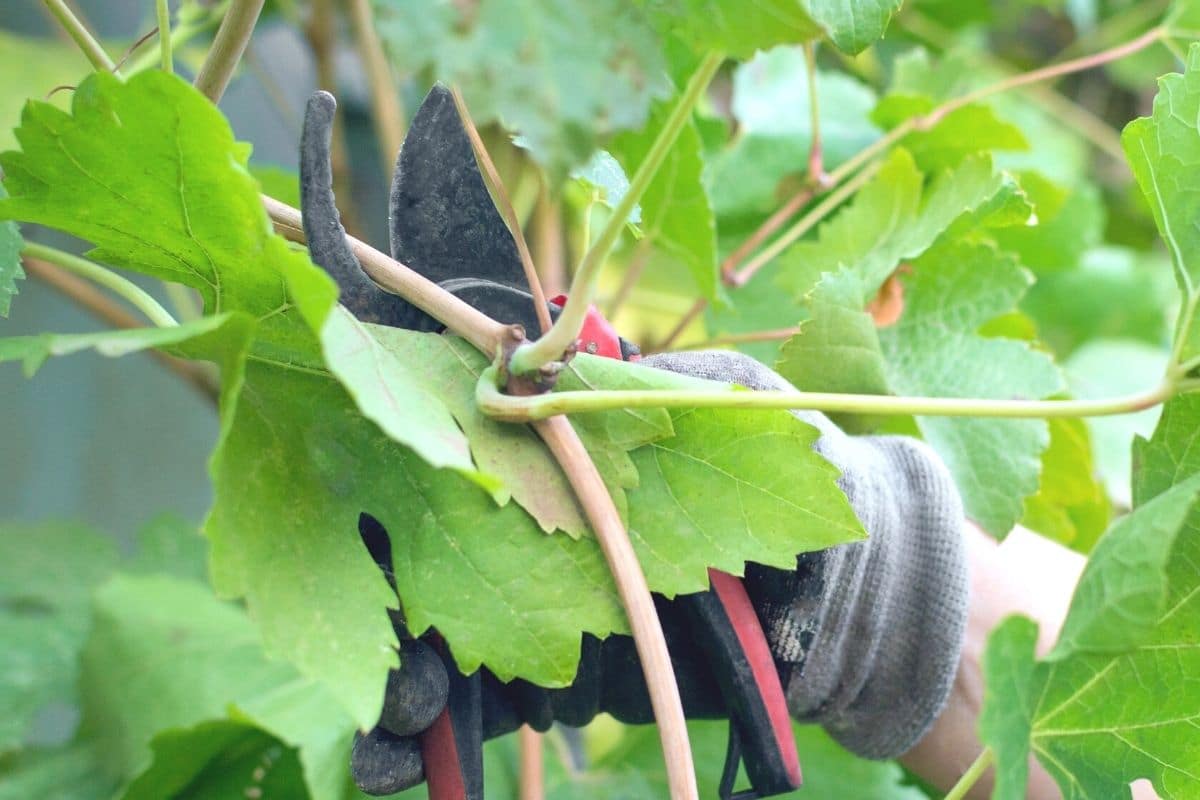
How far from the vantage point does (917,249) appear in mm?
409

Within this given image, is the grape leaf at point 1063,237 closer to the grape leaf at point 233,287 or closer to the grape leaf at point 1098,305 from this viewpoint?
the grape leaf at point 1098,305

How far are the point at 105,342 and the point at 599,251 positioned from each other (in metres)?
0.11

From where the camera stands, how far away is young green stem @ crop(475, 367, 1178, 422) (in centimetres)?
26

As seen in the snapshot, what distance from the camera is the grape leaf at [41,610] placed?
0.62m

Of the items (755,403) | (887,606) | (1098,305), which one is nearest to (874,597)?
(887,606)

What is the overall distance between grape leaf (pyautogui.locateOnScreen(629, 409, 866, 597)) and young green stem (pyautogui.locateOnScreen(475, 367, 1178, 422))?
0.02 meters

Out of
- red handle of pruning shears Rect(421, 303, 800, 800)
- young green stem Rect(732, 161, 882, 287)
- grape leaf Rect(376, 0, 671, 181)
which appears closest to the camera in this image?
grape leaf Rect(376, 0, 671, 181)

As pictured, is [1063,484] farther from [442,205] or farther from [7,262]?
[7,262]

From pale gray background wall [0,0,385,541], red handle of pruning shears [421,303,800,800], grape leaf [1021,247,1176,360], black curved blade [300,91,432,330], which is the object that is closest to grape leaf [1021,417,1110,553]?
red handle of pruning shears [421,303,800,800]

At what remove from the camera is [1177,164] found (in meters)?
0.29

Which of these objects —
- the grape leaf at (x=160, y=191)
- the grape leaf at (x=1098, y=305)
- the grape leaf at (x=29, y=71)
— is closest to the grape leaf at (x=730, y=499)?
the grape leaf at (x=160, y=191)

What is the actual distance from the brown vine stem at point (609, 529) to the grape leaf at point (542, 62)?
8 centimetres

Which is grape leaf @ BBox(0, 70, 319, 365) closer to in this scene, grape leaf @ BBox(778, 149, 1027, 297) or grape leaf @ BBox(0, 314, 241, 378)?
grape leaf @ BBox(0, 314, 241, 378)

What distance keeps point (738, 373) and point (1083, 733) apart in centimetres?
15
